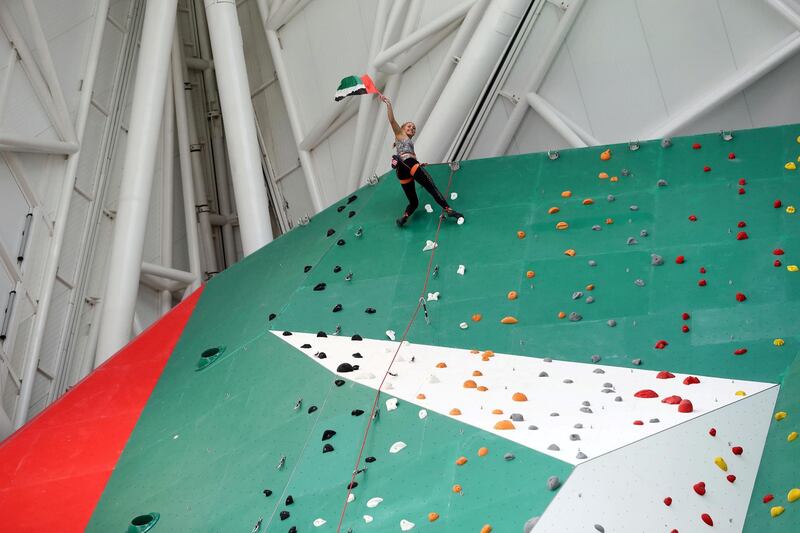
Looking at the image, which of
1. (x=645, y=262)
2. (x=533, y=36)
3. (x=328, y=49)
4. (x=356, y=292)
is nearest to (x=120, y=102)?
(x=328, y=49)

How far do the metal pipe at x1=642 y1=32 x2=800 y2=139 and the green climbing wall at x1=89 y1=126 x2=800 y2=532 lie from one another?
2.80m

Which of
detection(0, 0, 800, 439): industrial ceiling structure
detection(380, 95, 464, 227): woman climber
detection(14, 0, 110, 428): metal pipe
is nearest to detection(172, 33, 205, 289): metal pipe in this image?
detection(0, 0, 800, 439): industrial ceiling structure

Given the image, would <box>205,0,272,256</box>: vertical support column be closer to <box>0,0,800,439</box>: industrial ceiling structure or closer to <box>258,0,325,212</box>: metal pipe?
<box>0,0,800,439</box>: industrial ceiling structure

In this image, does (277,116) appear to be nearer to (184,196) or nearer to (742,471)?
(184,196)

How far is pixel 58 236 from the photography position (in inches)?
518

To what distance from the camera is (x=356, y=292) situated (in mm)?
9773

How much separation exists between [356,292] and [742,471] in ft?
14.2

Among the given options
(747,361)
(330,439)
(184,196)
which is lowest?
(747,361)

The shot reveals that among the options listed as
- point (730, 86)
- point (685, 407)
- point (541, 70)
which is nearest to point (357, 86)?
point (541, 70)

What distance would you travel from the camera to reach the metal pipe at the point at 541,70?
43.9 ft

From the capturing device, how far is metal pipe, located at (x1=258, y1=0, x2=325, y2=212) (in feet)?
52.2

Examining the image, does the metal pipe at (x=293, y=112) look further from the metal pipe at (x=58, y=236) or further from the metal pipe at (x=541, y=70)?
the metal pipe at (x=541, y=70)

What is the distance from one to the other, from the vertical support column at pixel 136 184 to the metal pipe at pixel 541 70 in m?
4.45

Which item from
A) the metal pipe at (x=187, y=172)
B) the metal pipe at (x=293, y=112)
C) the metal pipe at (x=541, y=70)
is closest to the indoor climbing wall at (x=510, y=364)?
the metal pipe at (x=541, y=70)
